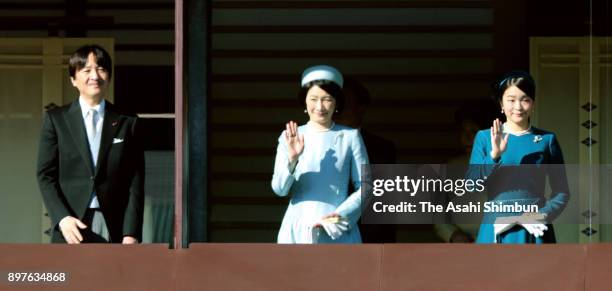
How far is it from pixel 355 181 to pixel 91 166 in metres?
1.58

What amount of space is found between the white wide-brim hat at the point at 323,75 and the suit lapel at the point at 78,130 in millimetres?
1376

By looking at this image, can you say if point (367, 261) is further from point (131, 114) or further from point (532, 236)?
point (131, 114)

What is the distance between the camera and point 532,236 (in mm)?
10523

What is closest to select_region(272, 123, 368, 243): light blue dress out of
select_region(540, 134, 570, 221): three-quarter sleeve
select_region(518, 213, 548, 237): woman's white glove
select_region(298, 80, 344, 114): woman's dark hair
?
select_region(298, 80, 344, 114): woman's dark hair

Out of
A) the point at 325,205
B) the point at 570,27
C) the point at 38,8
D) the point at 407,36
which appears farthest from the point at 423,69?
the point at 38,8

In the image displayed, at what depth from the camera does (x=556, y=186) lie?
10539mm

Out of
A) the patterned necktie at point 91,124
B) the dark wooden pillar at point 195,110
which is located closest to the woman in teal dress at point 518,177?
the dark wooden pillar at point 195,110

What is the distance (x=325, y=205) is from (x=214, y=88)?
1.67 metres

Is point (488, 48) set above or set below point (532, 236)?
above

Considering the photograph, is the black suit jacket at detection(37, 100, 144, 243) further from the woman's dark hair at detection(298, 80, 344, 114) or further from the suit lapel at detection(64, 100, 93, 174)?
the woman's dark hair at detection(298, 80, 344, 114)

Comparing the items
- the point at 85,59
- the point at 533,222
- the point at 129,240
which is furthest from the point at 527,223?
the point at 85,59

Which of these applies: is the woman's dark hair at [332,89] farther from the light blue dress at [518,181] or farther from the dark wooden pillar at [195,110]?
the light blue dress at [518,181]

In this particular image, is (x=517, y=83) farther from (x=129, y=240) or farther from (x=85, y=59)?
(x=85, y=59)

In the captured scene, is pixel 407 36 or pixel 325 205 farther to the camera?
pixel 407 36
